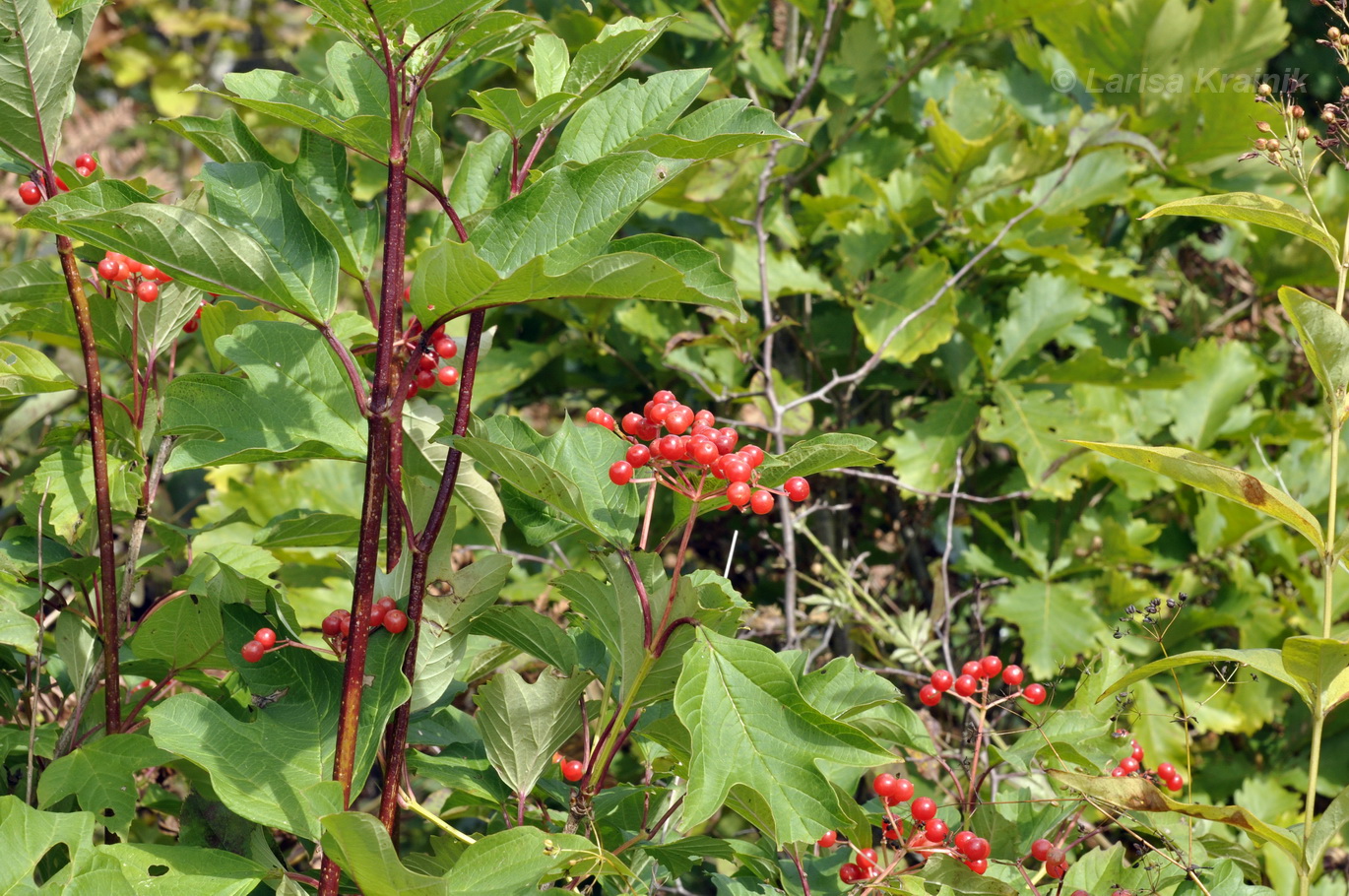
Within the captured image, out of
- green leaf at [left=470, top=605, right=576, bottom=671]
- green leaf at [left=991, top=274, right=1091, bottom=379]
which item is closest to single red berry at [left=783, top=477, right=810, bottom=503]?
green leaf at [left=470, top=605, right=576, bottom=671]

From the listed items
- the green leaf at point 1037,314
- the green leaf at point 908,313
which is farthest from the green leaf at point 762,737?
the green leaf at point 1037,314

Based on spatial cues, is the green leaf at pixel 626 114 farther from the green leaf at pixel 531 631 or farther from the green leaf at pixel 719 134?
the green leaf at pixel 531 631

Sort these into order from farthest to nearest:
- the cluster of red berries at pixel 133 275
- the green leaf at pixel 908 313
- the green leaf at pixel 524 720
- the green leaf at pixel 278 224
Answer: the green leaf at pixel 908 313, the cluster of red berries at pixel 133 275, the green leaf at pixel 524 720, the green leaf at pixel 278 224

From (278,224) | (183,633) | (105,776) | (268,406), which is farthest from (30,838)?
(278,224)

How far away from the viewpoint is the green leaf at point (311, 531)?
109cm

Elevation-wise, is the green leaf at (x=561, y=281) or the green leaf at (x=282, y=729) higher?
the green leaf at (x=561, y=281)

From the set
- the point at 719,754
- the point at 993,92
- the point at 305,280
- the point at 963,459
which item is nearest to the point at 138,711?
the point at 305,280

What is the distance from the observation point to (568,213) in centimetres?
76

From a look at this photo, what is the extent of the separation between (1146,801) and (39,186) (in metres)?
1.05

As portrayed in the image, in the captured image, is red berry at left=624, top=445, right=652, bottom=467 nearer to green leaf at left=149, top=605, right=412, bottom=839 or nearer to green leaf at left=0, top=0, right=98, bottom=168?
green leaf at left=149, top=605, right=412, bottom=839

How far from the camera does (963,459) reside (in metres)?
1.95

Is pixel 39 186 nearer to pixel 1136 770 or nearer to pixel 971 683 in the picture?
pixel 971 683

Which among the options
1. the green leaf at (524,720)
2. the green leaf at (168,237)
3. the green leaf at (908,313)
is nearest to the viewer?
the green leaf at (168,237)

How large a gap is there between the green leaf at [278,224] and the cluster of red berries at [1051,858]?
0.76 meters
